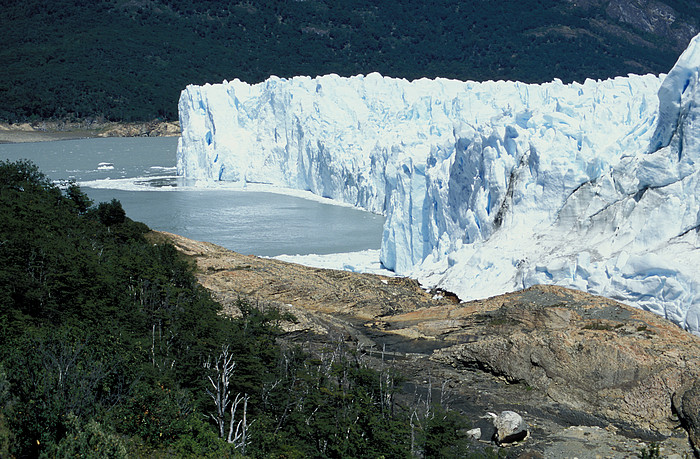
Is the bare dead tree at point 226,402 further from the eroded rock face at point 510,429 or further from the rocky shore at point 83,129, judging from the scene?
the rocky shore at point 83,129

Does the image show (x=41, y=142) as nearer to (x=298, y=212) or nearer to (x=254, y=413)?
(x=298, y=212)

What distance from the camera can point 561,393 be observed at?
42.1ft

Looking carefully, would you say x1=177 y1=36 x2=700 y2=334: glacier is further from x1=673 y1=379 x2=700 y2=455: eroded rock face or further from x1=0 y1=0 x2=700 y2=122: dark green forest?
x1=0 y1=0 x2=700 y2=122: dark green forest

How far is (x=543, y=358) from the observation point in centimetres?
1341

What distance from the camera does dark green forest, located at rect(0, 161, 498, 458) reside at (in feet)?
27.9

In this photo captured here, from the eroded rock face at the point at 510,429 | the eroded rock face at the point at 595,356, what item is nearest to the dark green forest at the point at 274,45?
the eroded rock face at the point at 595,356

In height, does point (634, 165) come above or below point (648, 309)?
above

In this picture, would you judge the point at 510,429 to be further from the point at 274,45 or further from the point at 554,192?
the point at 274,45

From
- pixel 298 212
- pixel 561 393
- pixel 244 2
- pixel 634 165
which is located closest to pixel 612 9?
pixel 244 2

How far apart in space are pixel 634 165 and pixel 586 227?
6.73ft

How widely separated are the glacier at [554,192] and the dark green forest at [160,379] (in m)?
7.54

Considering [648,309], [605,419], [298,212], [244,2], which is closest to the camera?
[605,419]

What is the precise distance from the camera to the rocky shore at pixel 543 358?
11406 mm

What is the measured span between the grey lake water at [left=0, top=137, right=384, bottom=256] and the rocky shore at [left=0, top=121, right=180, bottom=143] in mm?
26578
